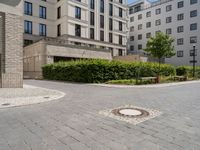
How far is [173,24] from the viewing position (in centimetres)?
4609

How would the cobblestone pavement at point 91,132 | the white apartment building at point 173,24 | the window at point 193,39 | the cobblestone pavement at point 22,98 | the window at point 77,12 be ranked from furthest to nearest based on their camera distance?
the white apartment building at point 173,24 < the window at point 193,39 < the window at point 77,12 < the cobblestone pavement at point 22,98 < the cobblestone pavement at point 91,132

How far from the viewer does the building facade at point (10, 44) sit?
11641mm

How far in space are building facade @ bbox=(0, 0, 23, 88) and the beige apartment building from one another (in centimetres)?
1466

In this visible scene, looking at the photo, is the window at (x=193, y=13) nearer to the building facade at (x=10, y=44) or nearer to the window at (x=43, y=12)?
the window at (x=43, y=12)

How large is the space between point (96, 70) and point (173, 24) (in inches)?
1443

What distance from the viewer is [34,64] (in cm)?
2875

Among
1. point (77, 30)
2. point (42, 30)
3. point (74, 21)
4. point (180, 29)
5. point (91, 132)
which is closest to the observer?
point (91, 132)

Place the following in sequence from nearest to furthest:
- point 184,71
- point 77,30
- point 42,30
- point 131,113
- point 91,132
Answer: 1. point 91,132
2. point 131,113
3. point 184,71
4. point 77,30
5. point 42,30

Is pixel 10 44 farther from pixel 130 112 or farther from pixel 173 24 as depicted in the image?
pixel 173 24

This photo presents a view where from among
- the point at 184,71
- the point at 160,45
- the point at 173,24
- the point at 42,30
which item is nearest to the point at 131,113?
the point at 160,45

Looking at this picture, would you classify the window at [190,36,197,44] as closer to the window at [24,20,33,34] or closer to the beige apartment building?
the beige apartment building

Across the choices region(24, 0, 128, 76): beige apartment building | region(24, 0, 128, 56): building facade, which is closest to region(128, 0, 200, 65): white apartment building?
region(24, 0, 128, 76): beige apartment building

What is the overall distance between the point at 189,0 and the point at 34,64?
38.6 m

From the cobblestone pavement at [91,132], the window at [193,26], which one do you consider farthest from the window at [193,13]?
the cobblestone pavement at [91,132]
